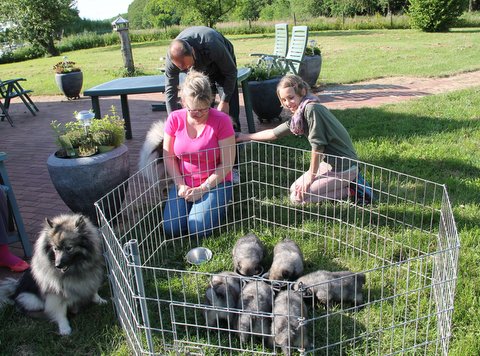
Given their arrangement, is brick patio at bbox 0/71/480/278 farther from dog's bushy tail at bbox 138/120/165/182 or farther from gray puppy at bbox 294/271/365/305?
gray puppy at bbox 294/271/365/305

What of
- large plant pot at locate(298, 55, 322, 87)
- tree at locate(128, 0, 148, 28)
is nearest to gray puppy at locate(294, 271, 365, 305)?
large plant pot at locate(298, 55, 322, 87)

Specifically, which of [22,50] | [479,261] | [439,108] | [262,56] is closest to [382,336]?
[479,261]

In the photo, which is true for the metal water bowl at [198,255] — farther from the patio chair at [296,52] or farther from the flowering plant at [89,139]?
the patio chair at [296,52]

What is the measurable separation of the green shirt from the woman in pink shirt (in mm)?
583

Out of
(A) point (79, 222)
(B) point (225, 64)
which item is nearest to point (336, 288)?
(A) point (79, 222)

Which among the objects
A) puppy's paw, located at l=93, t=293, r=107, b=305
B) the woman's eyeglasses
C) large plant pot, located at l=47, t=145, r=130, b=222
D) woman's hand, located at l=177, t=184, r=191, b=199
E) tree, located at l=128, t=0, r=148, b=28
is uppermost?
tree, located at l=128, t=0, r=148, b=28

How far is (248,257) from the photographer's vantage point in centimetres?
331

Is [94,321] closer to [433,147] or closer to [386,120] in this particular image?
[433,147]

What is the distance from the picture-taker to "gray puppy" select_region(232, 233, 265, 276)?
3.29 m

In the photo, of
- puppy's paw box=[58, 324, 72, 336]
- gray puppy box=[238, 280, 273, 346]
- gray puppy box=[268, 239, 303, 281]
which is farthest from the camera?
gray puppy box=[268, 239, 303, 281]

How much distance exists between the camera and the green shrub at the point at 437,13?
25.4m

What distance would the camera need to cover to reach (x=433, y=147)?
222 inches

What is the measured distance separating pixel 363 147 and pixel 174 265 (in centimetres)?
329

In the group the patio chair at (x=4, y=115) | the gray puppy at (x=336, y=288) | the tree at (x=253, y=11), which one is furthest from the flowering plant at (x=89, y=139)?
the tree at (x=253, y=11)
